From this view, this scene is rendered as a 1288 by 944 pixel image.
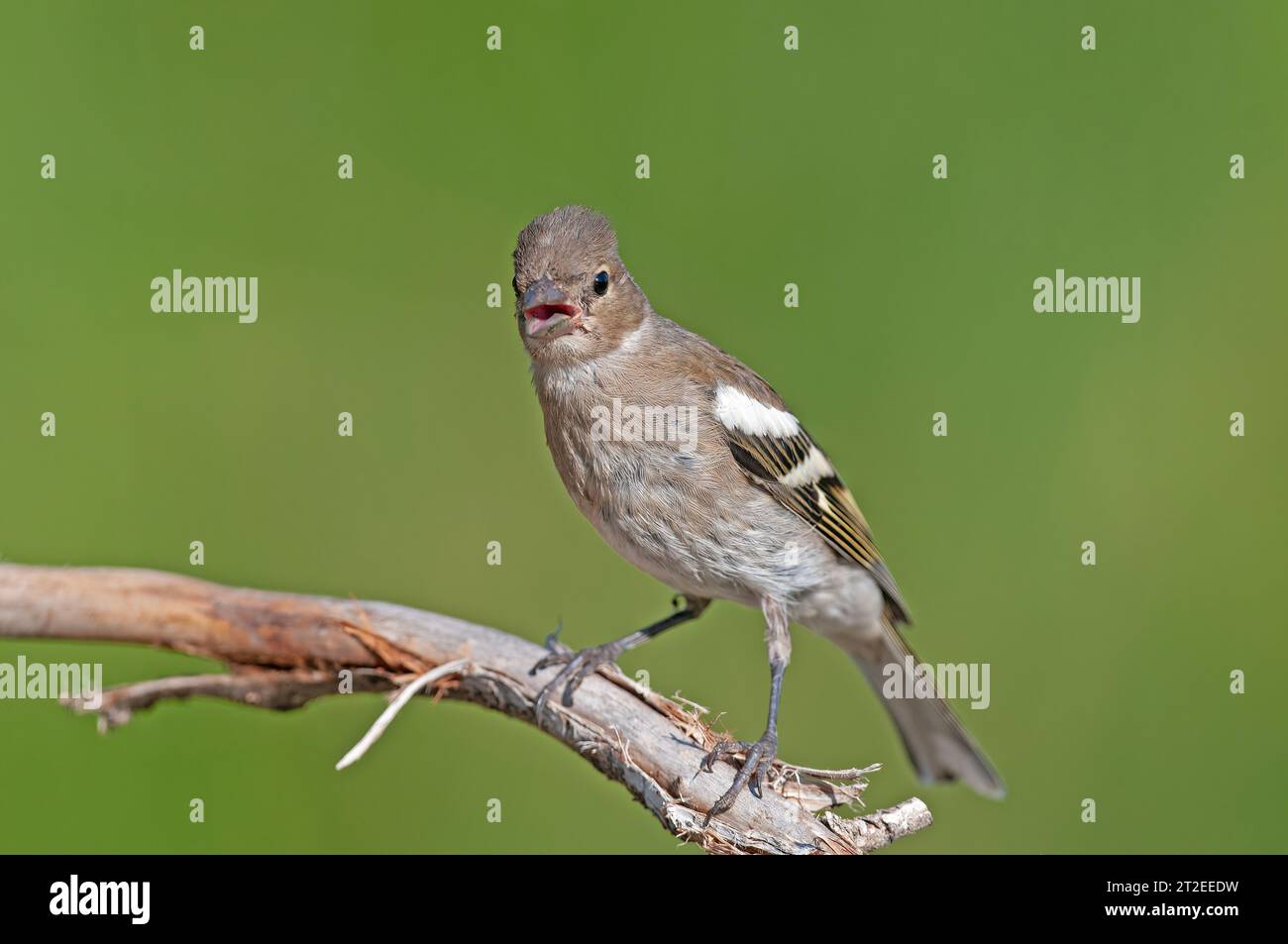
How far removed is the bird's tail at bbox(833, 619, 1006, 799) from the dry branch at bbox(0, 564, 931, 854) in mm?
1474

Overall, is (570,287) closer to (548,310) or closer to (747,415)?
(548,310)

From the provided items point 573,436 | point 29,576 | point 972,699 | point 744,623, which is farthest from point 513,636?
point 972,699

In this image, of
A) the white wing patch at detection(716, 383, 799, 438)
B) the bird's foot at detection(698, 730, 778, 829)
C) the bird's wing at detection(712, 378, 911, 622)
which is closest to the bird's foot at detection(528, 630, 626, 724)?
the bird's foot at detection(698, 730, 778, 829)

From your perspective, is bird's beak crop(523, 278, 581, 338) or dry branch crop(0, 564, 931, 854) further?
bird's beak crop(523, 278, 581, 338)

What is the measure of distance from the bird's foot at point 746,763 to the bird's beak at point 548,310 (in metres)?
1.65

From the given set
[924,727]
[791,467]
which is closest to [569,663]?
[791,467]

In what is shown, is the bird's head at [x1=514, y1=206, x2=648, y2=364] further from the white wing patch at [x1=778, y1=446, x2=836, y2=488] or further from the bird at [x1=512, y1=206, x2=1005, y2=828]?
the white wing patch at [x1=778, y1=446, x2=836, y2=488]

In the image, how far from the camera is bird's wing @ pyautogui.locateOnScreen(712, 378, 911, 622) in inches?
190

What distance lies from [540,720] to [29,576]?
1820 mm

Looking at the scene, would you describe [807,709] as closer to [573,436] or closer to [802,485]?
[802,485]

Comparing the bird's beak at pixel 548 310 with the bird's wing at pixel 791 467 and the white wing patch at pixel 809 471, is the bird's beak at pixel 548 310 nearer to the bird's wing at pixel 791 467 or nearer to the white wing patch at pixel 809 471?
the bird's wing at pixel 791 467

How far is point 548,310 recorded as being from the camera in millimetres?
4484

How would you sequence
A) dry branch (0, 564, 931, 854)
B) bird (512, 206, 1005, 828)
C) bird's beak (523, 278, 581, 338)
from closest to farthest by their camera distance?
dry branch (0, 564, 931, 854) < bird's beak (523, 278, 581, 338) < bird (512, 206, 1005, 828)

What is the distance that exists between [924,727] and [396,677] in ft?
8.86
